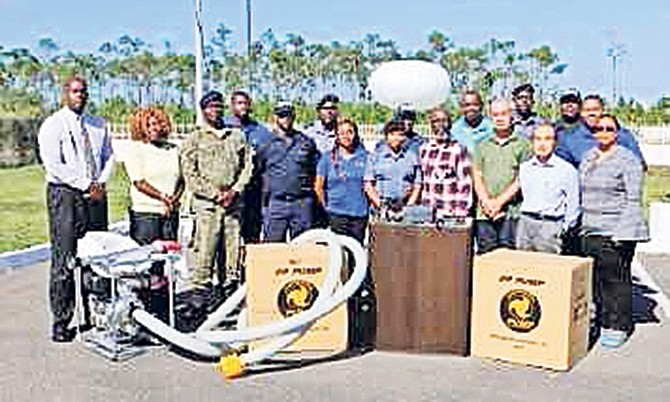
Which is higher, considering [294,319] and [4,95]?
[4,95]

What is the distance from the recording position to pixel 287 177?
24.2ft

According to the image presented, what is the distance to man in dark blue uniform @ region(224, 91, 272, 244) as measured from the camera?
7.42 metres

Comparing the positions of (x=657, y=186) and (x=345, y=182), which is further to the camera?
(x=657, y=186)

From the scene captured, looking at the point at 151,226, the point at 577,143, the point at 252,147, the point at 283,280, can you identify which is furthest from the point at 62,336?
the point at 577,143

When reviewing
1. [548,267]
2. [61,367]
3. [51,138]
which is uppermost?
[51,138]

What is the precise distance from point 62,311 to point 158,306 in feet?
2.18

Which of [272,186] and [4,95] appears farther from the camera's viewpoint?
[4,95]

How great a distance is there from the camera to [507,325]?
629 centimetres

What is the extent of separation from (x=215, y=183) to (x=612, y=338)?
304cm

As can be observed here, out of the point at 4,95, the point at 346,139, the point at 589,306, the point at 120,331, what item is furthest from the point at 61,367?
the point at 4,95

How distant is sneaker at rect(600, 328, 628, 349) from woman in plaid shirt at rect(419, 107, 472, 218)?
130cm

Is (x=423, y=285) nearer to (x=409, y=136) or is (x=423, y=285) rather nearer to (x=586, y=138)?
(x=409, y=136)

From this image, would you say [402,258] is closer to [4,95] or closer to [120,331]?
[120,331]

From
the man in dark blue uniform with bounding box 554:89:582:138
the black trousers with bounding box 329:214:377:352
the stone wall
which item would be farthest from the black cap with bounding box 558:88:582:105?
the stone wall
